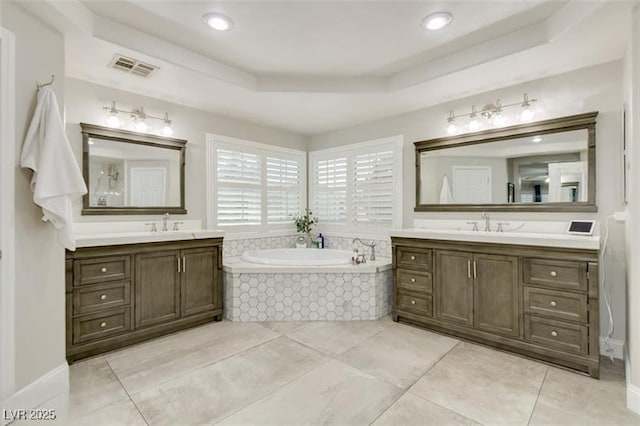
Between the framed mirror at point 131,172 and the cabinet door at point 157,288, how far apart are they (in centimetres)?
73

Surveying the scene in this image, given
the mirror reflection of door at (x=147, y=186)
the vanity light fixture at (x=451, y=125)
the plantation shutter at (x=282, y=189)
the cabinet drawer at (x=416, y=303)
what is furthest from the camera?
the plantation shutter at (x=282, y=189)

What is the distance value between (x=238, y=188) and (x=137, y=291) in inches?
75.5

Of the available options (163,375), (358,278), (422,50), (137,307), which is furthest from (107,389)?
(422,50)

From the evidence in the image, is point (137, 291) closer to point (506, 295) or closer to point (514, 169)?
point (506, 295)

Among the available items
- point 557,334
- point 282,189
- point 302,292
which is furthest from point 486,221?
point 282,189

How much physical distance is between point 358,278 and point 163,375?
2.08m

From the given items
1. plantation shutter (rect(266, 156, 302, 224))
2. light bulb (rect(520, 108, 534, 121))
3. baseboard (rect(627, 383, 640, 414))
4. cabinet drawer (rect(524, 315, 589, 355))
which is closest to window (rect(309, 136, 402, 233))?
plantation shutter (rect(266, 156, 302, 224))

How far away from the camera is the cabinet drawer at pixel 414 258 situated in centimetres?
328

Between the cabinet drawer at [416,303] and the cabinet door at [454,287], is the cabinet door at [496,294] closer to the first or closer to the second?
the cabinet door at [454,287]

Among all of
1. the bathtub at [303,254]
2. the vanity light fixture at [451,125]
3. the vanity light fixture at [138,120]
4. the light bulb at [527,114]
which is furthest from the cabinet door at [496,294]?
the vanity light fixture at [138,120]

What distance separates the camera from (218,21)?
7.82 ft

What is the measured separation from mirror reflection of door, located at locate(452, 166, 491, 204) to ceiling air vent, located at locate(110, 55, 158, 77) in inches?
131

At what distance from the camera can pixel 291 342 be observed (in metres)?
2.97

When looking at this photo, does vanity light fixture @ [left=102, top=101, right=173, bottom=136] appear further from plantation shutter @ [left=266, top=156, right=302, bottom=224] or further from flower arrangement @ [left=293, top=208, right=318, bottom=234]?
flower arrangement @ [left=293, top=208, right=318, bottom=234]
